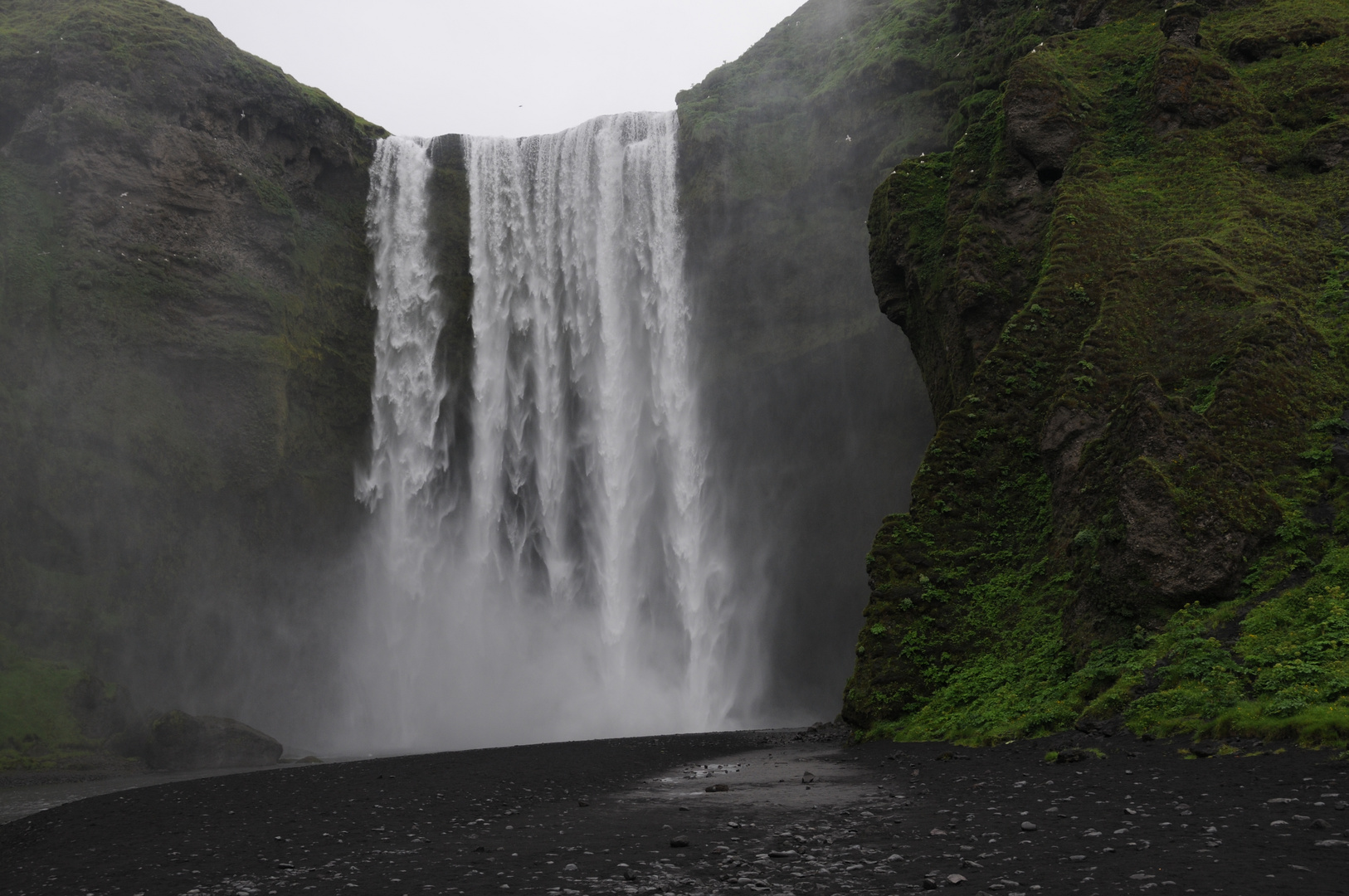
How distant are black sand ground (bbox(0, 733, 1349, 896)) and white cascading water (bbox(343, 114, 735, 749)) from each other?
19.4 m

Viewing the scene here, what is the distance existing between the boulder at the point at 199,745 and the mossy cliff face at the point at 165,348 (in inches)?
250

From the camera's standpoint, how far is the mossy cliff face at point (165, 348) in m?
33.9

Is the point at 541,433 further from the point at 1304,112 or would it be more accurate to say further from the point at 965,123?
the point at 1304,112

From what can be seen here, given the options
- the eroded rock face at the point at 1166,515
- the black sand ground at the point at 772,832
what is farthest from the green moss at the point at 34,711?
the eroded rock face at the point at 1166,515

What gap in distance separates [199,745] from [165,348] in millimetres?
16343

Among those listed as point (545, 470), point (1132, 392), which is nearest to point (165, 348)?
point (545, 470)

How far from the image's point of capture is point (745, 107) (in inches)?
1708

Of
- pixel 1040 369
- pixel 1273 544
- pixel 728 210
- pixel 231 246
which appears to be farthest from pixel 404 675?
pixel 1273 544

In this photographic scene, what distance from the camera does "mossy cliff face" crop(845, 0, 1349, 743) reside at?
13.5 m

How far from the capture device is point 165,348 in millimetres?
36406

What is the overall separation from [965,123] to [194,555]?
3318 cm

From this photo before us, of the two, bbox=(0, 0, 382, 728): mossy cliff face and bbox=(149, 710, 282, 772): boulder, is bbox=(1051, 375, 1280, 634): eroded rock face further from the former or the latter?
bbox=(0, 0, 382, 728): mossy cliff face

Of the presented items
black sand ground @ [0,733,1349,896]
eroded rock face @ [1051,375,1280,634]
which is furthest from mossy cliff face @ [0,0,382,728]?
eroded rock face @ [1051,375,1280,634]

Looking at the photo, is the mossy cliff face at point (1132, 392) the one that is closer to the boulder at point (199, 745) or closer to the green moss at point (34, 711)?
the boulder at point (199, 745)
